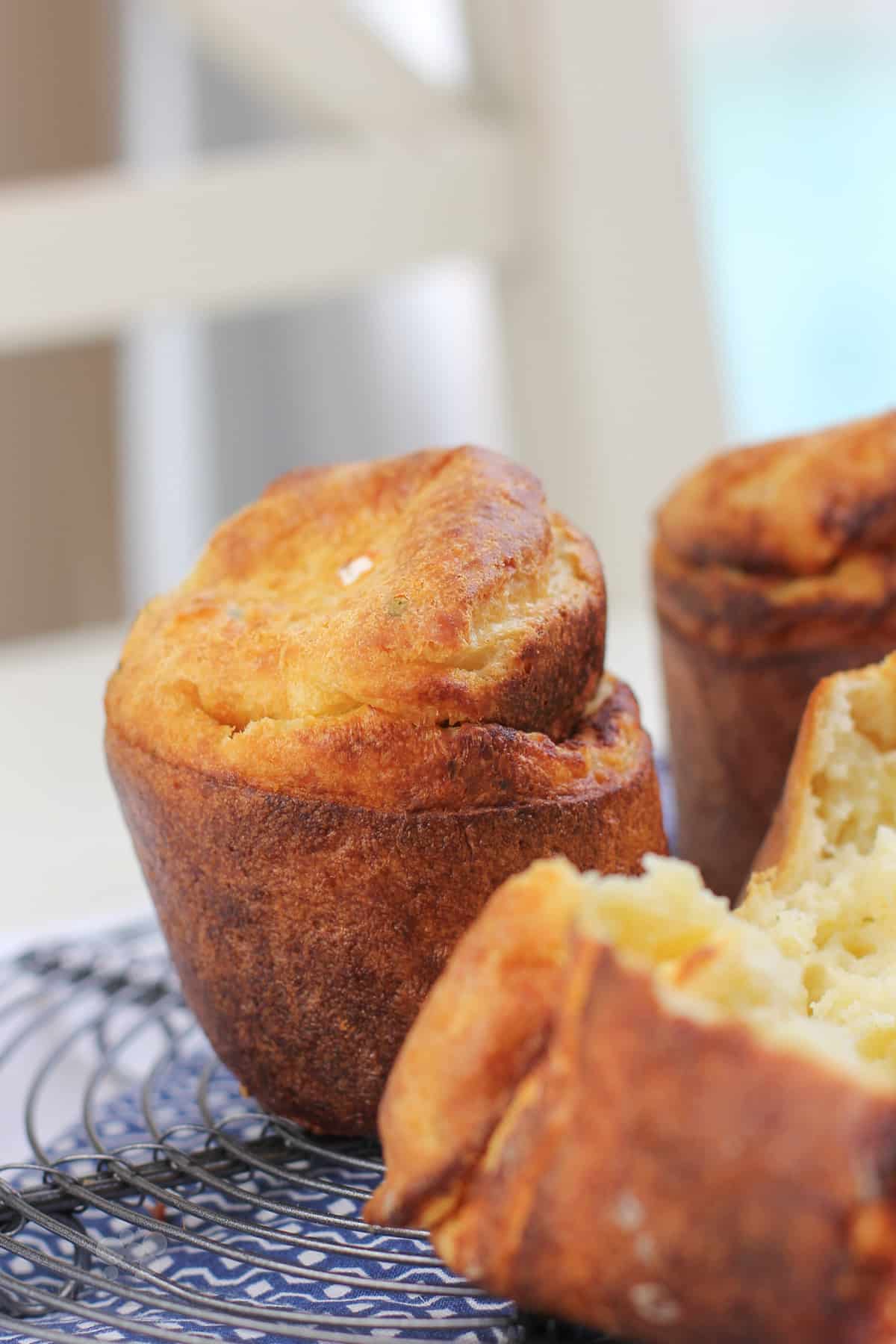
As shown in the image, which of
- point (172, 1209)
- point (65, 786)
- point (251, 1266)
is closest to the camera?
point (251, 1266)

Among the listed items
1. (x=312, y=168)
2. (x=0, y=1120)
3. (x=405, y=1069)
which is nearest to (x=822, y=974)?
(x=405, y=1069)

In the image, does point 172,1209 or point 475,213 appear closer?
point 172,1209

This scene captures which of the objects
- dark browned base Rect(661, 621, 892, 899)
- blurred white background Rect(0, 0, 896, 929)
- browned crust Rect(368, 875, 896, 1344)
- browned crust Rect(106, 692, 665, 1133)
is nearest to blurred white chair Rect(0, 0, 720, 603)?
blurred white background Rect(0, 0, 896, 929)

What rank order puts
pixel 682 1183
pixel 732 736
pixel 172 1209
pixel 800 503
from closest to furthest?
pixel 682 1183
pixel 172 1209
pixel 800 503
pixel 732 736

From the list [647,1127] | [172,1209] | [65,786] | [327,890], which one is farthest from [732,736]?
[65,786]

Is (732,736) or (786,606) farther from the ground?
(786,606)

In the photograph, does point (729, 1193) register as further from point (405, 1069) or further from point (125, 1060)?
point (125, 1060)

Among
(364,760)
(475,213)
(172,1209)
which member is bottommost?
(172,1209)

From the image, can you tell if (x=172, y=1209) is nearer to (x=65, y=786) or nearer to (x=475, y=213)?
(x=65, y=786)
